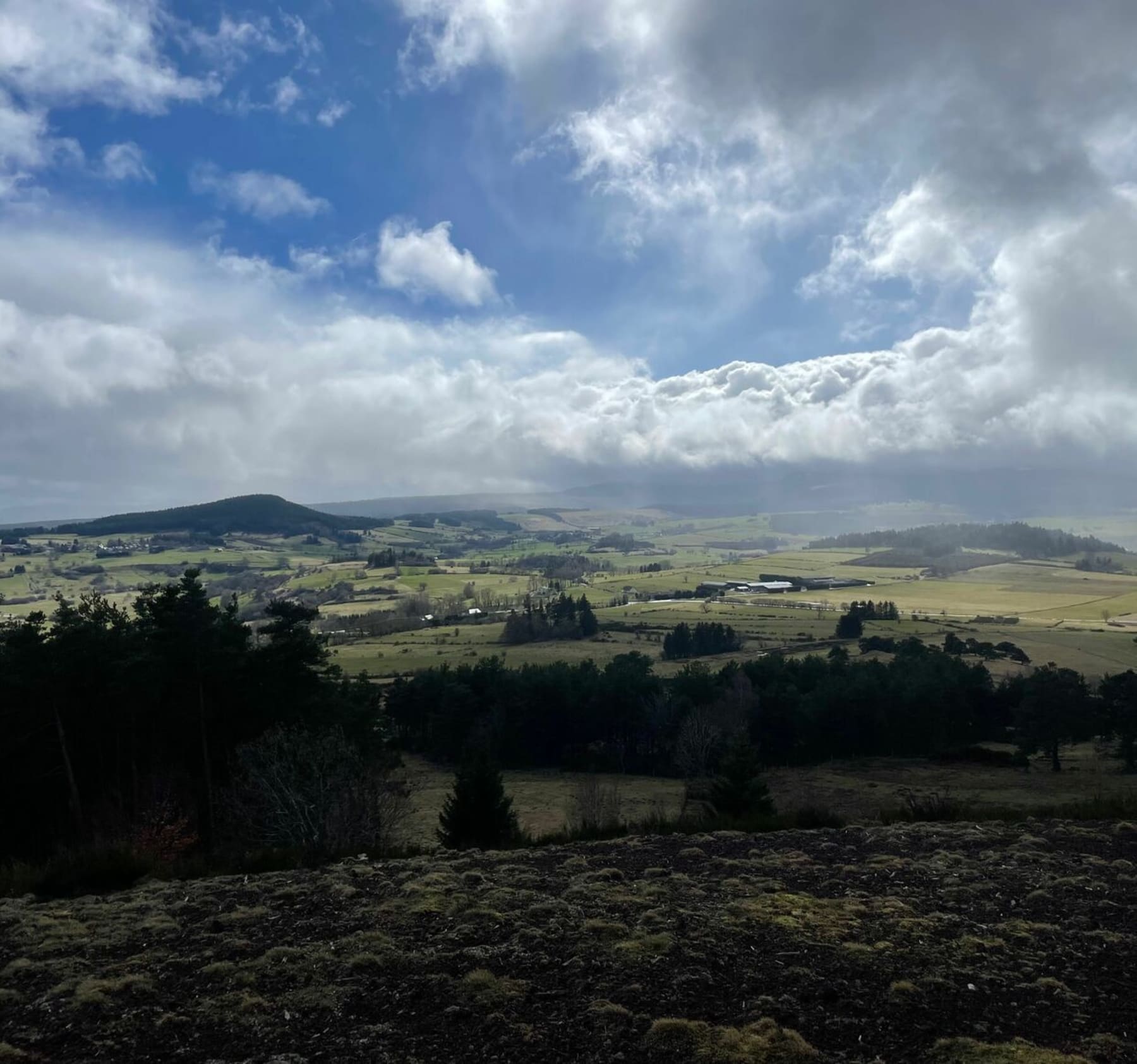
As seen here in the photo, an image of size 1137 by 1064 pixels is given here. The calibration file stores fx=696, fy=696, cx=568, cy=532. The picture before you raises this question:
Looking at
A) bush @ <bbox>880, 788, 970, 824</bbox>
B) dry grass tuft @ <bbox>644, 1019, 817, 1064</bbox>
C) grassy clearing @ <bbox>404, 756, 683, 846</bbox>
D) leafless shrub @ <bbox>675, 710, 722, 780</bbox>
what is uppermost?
dry grass tuft @ <bbox>644, 1019, 817, 1064</bbox>

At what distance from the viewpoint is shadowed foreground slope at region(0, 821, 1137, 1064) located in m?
8.07

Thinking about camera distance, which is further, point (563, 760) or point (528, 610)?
point (528, 610)

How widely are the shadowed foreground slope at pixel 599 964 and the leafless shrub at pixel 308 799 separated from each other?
5873mm

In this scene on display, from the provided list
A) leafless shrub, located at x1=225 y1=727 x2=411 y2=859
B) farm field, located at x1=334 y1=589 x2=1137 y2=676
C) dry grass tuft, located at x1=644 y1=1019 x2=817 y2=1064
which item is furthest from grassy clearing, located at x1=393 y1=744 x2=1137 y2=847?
farm field, located at x1=334 y1=589 x2=1137 y2=676

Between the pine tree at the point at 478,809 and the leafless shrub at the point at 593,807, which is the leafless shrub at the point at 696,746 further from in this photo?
the pine tree at the point at 478,809

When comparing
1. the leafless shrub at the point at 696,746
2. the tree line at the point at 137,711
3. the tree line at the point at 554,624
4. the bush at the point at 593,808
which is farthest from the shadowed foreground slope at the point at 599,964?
the tree line at the point at 554,624

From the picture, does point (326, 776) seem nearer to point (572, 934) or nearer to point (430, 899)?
point (430, 899)

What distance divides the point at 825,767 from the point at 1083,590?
471 feet

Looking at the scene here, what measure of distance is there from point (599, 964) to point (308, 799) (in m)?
15.3

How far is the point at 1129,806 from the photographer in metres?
19.4

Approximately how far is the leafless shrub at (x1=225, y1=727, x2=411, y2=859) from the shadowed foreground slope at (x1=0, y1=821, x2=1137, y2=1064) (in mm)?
5873

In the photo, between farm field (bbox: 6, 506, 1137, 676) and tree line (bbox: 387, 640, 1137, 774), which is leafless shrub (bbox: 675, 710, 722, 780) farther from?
farm field (bbox: 6, 506, 1137, 676)

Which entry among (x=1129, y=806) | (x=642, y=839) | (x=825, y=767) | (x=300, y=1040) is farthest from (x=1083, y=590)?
(x=300, y=1040)

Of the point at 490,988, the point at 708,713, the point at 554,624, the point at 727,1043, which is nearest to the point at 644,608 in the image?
the point at 554,624
